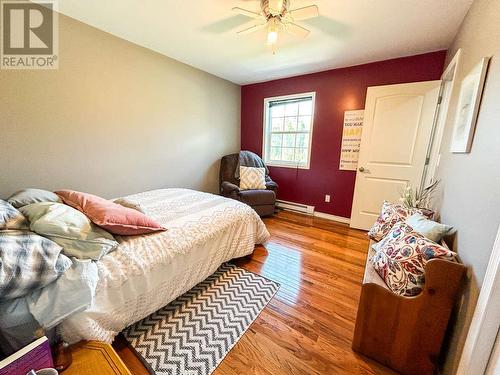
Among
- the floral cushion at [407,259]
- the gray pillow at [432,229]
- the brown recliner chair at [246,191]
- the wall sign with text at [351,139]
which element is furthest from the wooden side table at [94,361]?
the wall sign with text at [351,139]

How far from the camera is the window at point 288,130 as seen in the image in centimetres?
353

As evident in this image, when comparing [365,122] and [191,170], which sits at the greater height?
[365,122]

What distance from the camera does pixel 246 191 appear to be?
3.31 m

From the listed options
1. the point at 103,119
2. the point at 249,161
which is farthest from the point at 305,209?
the point at 103,119

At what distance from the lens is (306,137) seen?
357cm

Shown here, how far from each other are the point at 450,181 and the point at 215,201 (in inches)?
80.8

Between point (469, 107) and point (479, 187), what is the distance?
65cm

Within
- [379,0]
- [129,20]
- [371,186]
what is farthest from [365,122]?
[129,20]

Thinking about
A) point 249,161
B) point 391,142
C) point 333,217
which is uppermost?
point 391,142

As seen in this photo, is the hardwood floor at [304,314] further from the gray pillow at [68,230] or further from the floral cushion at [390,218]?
the gray pillow at [68,230]

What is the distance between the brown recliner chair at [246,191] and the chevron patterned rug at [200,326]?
155cm

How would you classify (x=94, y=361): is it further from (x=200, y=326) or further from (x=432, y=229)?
(x=432, y=229)

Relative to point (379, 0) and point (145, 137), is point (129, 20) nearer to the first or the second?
point (145, 137)

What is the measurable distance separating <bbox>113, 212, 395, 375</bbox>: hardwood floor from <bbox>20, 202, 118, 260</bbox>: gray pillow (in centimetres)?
63
